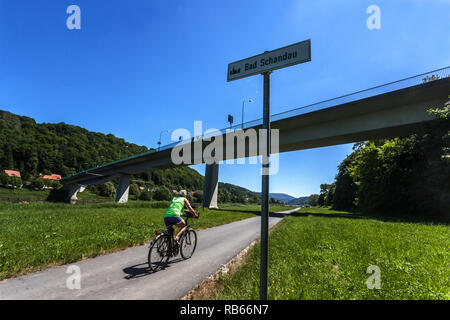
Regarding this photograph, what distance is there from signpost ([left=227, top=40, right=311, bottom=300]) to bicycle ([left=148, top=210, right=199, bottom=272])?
11.3 feet

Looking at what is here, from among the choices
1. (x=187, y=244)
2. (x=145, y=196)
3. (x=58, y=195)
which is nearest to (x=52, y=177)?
(x=58, y=195)

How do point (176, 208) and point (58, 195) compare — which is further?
point (58, 195)

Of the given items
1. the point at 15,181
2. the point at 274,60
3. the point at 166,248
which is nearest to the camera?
the point at 274,60

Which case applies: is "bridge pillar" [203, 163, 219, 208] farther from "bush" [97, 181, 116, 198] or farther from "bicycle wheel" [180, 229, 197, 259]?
"bush" [97, 181, 116, 198]

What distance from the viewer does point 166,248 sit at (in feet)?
17.6

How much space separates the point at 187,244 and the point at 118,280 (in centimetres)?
231

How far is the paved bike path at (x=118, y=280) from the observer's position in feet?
11.5

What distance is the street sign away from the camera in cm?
241

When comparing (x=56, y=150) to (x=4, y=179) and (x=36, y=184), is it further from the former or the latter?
(x=4, y=179)

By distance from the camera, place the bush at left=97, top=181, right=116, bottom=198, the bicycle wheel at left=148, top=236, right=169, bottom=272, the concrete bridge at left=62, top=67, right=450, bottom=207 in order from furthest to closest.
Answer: the bush at left=97, top=181, right=116, bottom=198 → the concrete bridge at left=62, top=67, right=450, bottom=207 → the bicycle wheel at left=148, top=236, right=169, bottom=272

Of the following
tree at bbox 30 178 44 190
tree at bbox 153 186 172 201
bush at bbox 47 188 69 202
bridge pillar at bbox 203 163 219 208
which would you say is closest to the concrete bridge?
bridge pillar at bbox 203 163 219 208

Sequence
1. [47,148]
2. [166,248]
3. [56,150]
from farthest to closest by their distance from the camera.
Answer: [56,150] → [47,148] → [166,248]

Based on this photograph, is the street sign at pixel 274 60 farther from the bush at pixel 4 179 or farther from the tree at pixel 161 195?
the bush at pixel 4 179

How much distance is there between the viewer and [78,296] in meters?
3.42
